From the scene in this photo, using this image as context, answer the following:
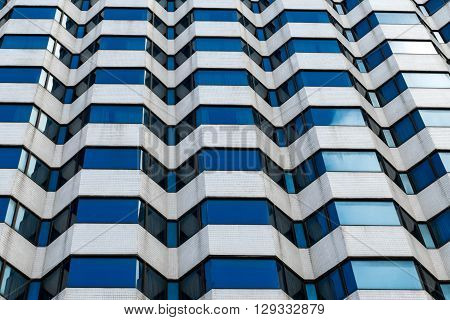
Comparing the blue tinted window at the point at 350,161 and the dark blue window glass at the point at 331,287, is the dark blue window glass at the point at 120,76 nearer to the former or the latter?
the blue tinted window at the point at 350,161

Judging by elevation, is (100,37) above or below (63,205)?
above

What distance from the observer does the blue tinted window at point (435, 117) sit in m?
35.8

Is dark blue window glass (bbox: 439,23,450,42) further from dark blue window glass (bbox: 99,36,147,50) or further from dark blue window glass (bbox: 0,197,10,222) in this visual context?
dark blue window glass (bbox: 0,197,10,222)

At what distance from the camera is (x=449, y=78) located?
39.0m

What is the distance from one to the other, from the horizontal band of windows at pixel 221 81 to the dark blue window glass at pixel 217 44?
8.74 ft

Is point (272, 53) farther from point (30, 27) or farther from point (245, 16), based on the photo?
point (30, 27)

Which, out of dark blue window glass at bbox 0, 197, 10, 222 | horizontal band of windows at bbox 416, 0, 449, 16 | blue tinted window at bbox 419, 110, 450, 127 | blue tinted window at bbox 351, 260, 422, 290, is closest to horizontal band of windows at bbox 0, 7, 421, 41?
horizontal band of windows at bbox 416, 0, 449, 16

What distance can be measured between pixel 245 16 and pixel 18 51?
55.6 feet

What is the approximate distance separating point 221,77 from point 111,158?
31.9ft

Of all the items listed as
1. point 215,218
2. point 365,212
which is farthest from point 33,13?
point 365,212

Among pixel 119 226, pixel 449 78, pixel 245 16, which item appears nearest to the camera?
pixel 119 226

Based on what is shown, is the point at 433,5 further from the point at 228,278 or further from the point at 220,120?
the point at 228,278

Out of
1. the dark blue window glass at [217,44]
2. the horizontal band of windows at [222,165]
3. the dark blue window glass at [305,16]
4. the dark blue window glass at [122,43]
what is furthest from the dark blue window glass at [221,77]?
the dark blue window glass at [305,16]

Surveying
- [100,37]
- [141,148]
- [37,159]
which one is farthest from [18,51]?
[141,148]
